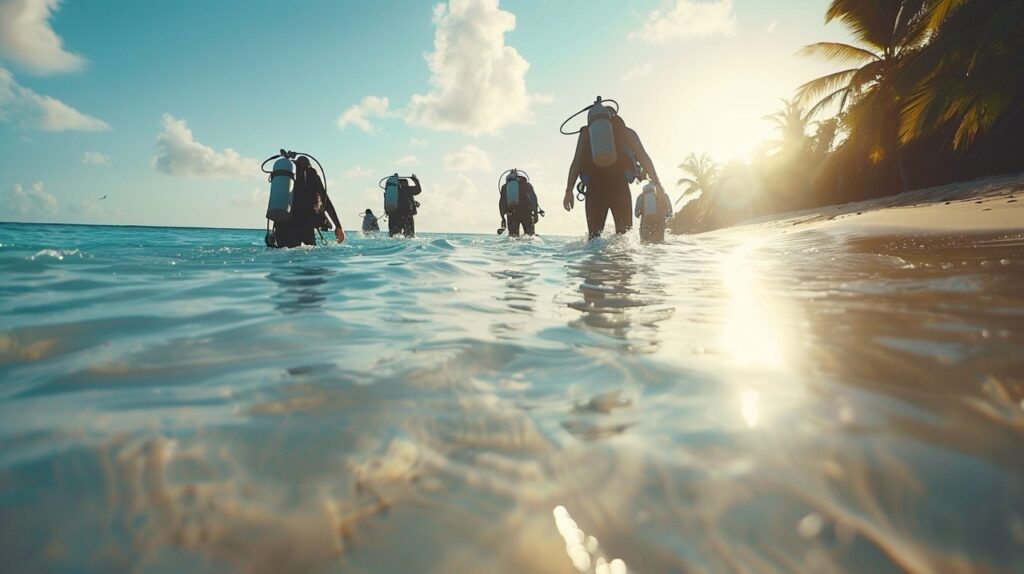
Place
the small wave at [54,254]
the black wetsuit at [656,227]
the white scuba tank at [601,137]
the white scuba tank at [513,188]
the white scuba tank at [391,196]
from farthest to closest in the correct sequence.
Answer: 1. the white scuba tank at [391,196]
2. the white scuba tank at [513,188]
3. the black wetsuit at [656,227]
4. the white scuba tank at [601,137]
5. the small wave at [54,254]

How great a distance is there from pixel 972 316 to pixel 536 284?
7.13 feet

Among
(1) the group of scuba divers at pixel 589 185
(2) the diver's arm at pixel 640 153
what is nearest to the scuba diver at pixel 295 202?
(1) the group of scuba divers at pixel 589 185

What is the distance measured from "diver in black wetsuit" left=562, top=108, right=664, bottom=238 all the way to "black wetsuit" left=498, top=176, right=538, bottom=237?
473 centimetres

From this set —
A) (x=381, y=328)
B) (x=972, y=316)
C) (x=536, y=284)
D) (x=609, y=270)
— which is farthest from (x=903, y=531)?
(x=609, y=270)

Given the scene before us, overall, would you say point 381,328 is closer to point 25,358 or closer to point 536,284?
point 25,358

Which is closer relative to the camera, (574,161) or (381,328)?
(381,328)

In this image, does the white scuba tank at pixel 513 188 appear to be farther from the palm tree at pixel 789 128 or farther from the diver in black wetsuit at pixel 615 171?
the palm tree at pixel 789 128

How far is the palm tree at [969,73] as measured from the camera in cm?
661

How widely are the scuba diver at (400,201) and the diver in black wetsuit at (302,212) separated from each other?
5.81 meters

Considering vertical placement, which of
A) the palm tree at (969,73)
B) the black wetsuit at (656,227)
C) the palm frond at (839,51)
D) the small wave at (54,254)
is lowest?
the small wave at (54,254)

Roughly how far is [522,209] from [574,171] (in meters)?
4.83

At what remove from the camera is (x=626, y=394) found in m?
1.08

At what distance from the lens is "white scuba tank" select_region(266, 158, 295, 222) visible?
6.61m

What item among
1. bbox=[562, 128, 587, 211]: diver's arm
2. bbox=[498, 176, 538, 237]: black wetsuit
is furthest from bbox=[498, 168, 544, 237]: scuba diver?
bbox=[562, 128, 587, 211]: diver's arm
